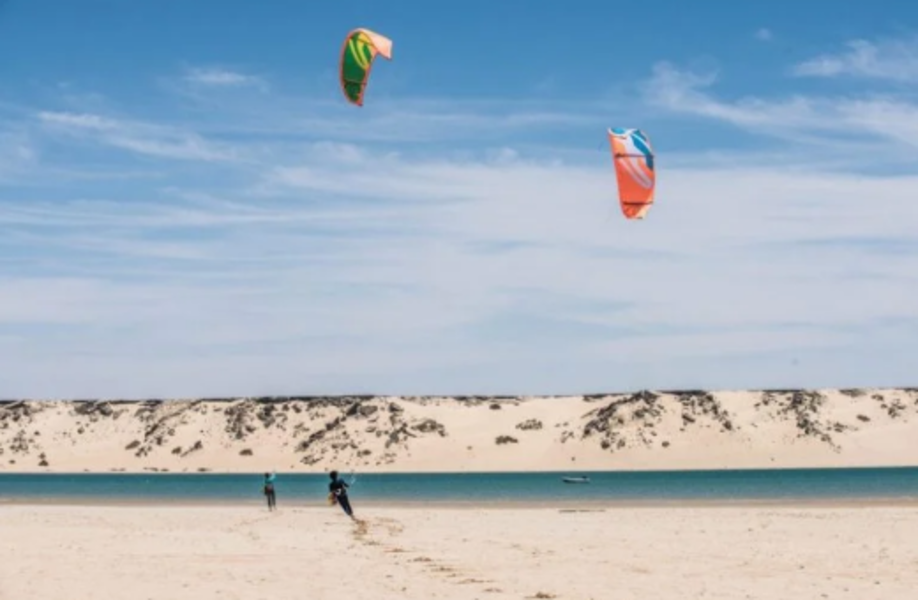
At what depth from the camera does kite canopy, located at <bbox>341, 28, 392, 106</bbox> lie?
26609 mm

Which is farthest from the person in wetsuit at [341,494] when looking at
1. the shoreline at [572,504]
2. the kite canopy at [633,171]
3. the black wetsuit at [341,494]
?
the kite canopy at [633,171]

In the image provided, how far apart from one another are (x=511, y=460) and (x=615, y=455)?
9927 millimetres

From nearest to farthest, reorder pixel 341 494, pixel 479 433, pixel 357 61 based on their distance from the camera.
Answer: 1. pixel 357 61
2. pixel 341 494
3. pixel 479 433

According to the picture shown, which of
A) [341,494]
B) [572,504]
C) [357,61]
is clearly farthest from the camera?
[572,504]

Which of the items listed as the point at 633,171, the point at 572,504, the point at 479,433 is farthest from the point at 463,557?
the point at 479,433

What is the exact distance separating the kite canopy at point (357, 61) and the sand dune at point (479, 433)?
90164 mm

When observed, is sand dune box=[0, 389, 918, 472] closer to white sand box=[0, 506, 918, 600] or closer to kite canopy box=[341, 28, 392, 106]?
white sand box=[0, 506, 918, 600]

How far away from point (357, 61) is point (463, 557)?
10.8 m

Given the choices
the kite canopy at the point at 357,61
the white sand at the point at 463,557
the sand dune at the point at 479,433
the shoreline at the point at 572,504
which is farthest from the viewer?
the sand dune at the point at 479,433

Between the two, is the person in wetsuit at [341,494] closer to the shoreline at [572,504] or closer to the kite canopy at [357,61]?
the shoreline at [572,504]

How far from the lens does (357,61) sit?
26.9 metres

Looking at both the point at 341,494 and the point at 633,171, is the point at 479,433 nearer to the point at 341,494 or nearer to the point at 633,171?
the point at 341,494

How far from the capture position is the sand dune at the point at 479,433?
118125mm

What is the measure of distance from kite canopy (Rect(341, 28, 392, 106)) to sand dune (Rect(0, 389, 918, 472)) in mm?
90164
